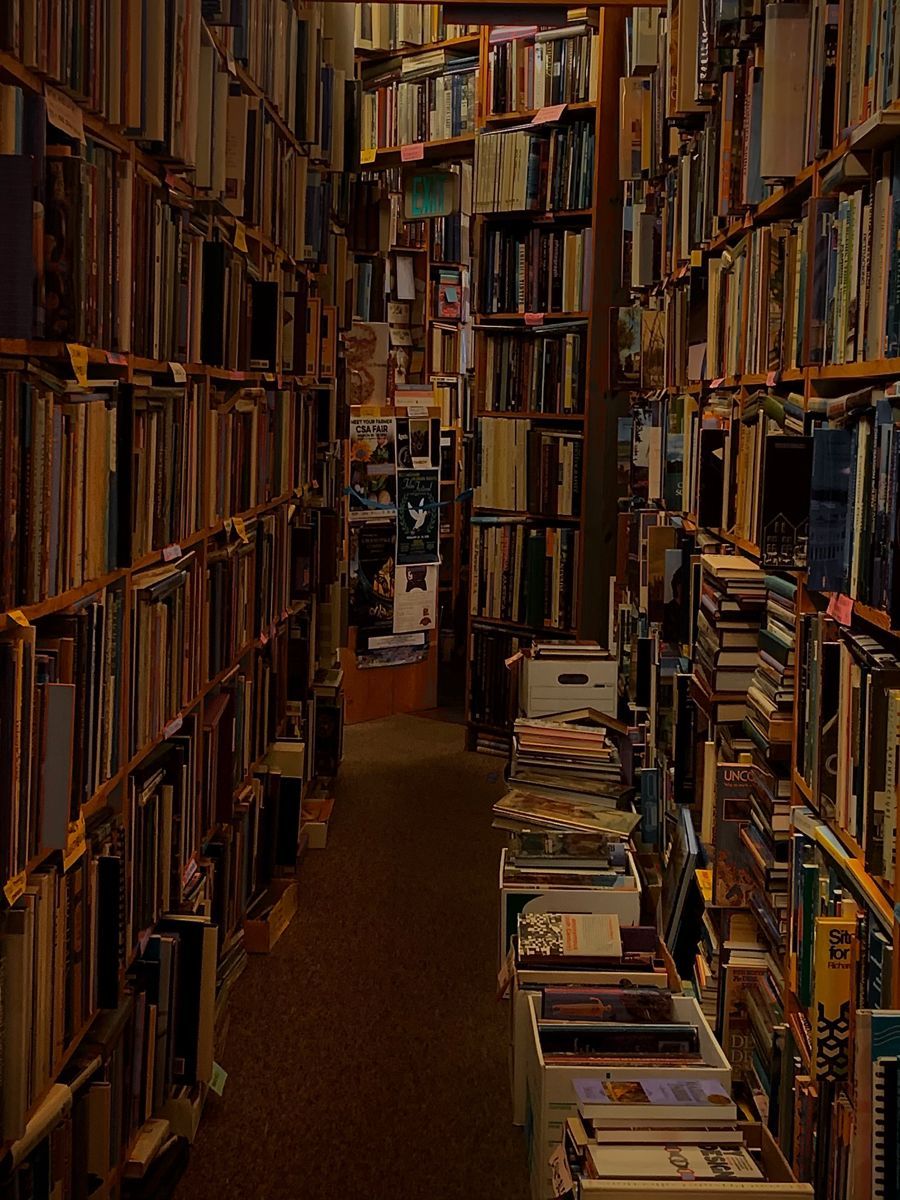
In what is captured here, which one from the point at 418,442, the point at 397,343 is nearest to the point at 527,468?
the point at 418,442

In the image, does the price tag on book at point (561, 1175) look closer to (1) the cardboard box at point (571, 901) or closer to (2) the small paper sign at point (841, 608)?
(2) the small paper sign at point (841, 608)

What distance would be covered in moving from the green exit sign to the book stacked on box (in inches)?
164

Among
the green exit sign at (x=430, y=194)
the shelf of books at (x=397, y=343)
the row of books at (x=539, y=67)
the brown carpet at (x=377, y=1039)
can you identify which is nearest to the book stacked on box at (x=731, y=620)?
the brown carpet at (x=377, y=1039)

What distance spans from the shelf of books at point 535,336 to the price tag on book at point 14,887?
4.01m

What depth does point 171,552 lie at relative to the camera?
278 centimetres

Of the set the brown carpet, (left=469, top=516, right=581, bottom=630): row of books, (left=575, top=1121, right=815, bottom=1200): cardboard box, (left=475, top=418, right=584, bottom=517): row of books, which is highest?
(left=475, top=418, right=584, bottom=517): row of books

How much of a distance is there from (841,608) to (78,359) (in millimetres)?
1106

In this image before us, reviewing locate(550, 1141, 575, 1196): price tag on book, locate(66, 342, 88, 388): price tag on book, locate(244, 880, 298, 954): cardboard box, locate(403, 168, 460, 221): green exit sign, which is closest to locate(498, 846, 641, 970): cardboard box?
locate(244, 880, 298, 954): cardboard box

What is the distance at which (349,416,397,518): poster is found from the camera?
630cm

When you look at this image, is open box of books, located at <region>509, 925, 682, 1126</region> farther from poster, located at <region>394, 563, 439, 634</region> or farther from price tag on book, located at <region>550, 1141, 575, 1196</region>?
poster, located at <region>394, 563, 439, 634</region>

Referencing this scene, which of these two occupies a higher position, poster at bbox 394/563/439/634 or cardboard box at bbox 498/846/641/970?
poster at bbox 394/563/439/634

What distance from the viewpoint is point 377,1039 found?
354 centimetres

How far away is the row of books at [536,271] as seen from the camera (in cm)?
598

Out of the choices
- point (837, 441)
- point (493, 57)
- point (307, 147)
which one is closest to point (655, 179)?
point (307, 147)
